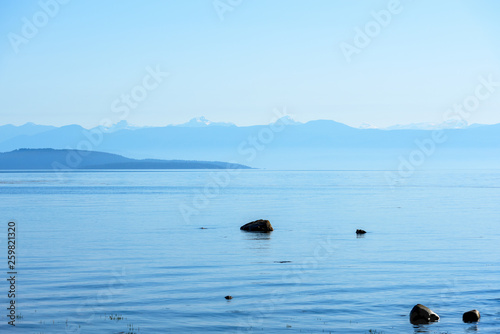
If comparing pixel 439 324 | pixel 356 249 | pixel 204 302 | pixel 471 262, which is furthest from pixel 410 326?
pixel 356 249

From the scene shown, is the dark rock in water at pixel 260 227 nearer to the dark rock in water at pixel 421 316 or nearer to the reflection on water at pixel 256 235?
the reflection on water at pixel 256 235

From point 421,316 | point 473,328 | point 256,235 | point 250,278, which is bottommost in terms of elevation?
point 473,328

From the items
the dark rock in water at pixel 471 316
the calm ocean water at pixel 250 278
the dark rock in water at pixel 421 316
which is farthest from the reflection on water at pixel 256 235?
the dark rock in water at pixel 471 316

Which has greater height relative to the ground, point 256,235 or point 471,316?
point 256,235

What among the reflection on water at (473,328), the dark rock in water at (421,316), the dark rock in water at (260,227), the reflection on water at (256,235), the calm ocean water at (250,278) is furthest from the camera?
the dark rock in water at (260,227)

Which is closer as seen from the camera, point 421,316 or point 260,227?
point 421,316

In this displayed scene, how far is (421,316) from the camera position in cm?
1952

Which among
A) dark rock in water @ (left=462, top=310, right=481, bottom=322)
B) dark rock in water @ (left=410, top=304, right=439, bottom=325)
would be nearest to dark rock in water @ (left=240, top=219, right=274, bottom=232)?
dark rock in water @ (left=410, top=304, right=439, bottom=325)

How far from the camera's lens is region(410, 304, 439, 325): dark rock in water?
19.5 m

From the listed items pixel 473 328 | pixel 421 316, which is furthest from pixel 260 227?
pixel 473 328

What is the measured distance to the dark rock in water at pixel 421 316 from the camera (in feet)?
64.0

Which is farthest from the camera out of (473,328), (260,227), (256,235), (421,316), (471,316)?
(260,227)

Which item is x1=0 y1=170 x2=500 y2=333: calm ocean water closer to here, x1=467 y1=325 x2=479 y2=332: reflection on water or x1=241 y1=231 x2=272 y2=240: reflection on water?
x1=467 y1=325 x2=479 y2=332: reflection on water

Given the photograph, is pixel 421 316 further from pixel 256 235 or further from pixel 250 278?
pixel 256 235
